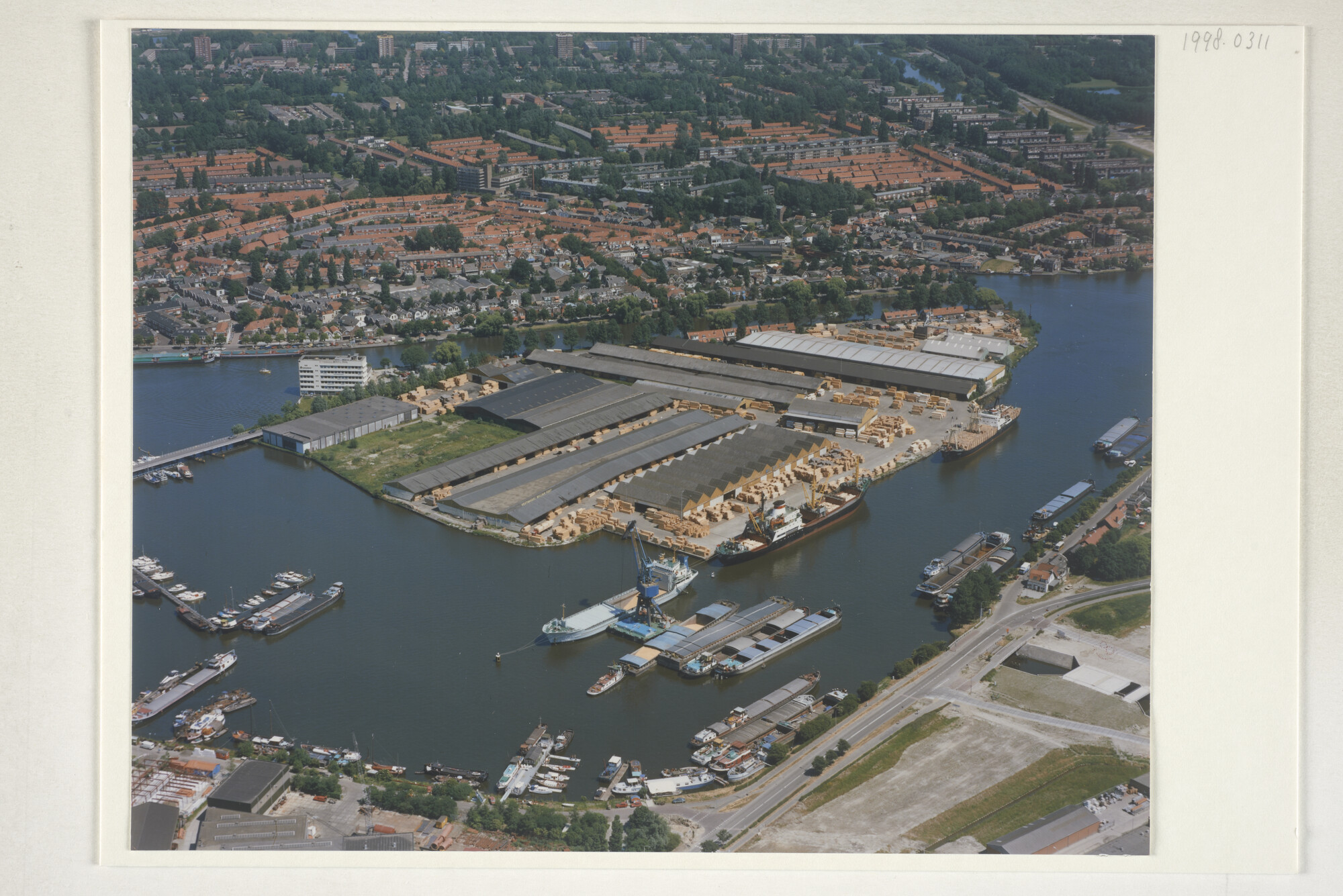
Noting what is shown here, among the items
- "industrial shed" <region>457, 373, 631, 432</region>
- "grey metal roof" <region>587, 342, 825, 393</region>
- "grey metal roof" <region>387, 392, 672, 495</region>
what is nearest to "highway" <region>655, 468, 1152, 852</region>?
"grey metal roof" <region>387, 392, 672, 495</region>

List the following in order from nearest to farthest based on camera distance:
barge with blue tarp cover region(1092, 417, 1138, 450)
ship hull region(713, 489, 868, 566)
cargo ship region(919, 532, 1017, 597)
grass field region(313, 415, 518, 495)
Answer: barge with blue tarp cover region(1092, 417, 1138, 450) < cargo ship region(919, 532, 1017, 597) < ship hull region(713, 489, 868, 566) < grass field region(313, 415, 518, 495)

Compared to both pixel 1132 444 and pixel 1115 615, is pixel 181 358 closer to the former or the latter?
pixel 1132 444

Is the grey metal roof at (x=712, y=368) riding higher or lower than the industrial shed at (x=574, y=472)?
higher

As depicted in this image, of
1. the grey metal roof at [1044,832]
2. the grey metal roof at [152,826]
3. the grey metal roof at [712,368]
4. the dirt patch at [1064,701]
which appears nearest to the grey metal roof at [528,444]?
the grey metal roof at [712,368]

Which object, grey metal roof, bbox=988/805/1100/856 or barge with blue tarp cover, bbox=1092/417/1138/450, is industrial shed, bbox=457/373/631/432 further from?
grey metal roof, bbox=988/805/1100/856

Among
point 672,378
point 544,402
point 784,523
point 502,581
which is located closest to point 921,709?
point 784,523

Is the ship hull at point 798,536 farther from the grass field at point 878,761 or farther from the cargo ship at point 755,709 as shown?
the grass field at point 878,761
